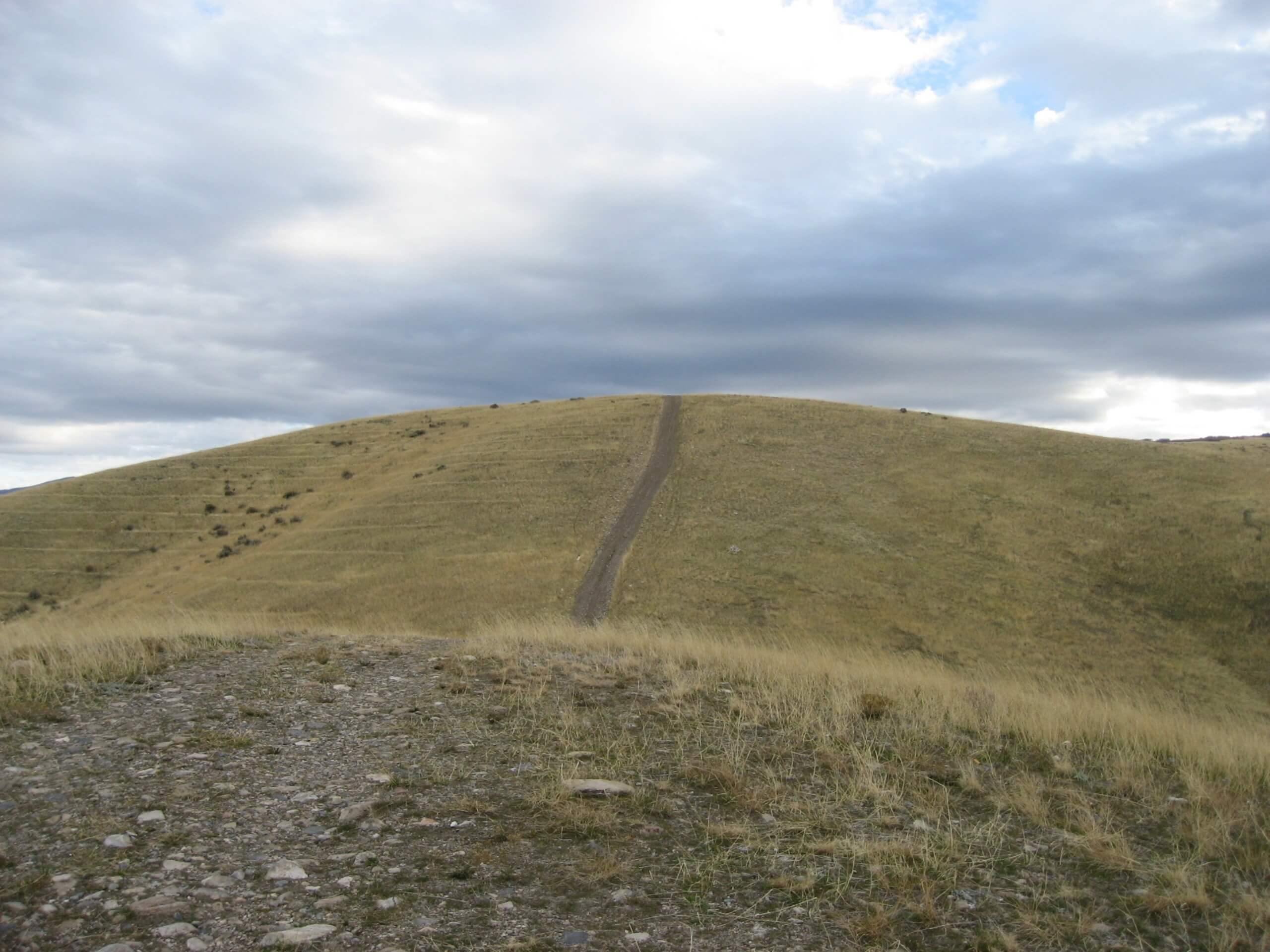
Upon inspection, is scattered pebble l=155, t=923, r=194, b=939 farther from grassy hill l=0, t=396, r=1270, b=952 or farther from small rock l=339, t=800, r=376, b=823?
small rock l=339, t=800, r=376, b=823

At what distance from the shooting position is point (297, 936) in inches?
149

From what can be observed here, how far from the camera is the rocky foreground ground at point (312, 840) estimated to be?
392 cm

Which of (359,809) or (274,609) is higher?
(359,809)

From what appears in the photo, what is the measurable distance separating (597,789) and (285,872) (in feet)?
6.71

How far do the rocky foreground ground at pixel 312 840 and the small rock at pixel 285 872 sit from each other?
1cm

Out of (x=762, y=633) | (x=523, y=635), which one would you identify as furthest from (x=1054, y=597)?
(x=523, y=635)

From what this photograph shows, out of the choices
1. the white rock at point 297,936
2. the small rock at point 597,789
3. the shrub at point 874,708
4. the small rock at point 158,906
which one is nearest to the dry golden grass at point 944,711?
the shrub at point 874,708

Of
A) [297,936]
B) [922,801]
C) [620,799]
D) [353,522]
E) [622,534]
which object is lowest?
[922,801]

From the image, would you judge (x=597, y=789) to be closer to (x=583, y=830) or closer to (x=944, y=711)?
(x=583, y=830)

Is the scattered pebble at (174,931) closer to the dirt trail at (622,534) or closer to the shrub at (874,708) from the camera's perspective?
the shrub at (874,708)

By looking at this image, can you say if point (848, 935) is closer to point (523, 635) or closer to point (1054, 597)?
point (523, 635)

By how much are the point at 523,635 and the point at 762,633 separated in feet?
44.8

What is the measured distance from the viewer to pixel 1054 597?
92.0ft

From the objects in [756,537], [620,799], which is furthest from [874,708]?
[756,537]
